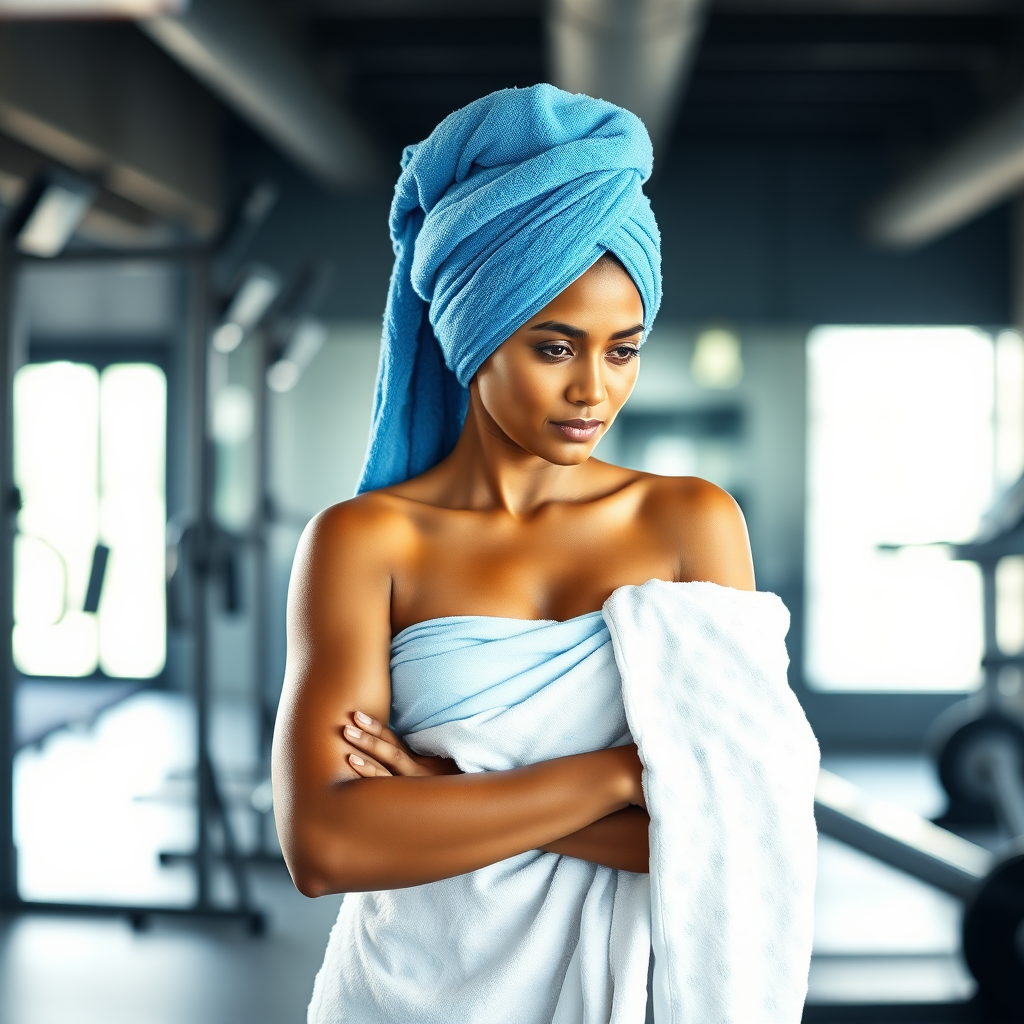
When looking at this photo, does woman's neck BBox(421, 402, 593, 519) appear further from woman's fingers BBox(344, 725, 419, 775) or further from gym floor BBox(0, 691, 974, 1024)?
gym floor BBox(0, 691, 974, 1024)

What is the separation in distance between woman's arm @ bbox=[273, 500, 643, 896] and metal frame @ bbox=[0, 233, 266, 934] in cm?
270

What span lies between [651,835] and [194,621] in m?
2.87

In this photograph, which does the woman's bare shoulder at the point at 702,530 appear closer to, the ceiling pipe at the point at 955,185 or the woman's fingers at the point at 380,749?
the woman's fingers at the point at 380,749

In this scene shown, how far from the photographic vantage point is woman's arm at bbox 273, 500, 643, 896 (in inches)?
30.7

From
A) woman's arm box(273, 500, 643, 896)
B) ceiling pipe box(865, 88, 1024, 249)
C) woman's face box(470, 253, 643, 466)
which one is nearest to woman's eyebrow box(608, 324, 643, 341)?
woman's face box(470, 253, 643, 466)

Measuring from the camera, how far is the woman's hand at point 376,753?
2.64 feet

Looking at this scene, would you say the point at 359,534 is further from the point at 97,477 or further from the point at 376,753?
the point at 97,477

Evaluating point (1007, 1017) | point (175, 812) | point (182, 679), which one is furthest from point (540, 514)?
point (182, 679)

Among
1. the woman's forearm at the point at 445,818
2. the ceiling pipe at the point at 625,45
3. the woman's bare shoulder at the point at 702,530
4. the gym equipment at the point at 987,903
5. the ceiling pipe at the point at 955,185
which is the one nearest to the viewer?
the woman's forearm at the point at 445,818

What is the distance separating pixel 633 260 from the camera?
2.72 ft

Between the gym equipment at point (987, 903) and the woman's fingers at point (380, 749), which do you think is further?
the gym equipment at point (987, 903)

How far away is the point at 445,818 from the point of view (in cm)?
78

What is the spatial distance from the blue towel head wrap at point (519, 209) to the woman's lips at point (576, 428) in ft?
0.25

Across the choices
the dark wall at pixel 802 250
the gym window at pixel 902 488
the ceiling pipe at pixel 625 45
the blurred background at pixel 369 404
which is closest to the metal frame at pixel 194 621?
the blurred background at pixel 369 404
